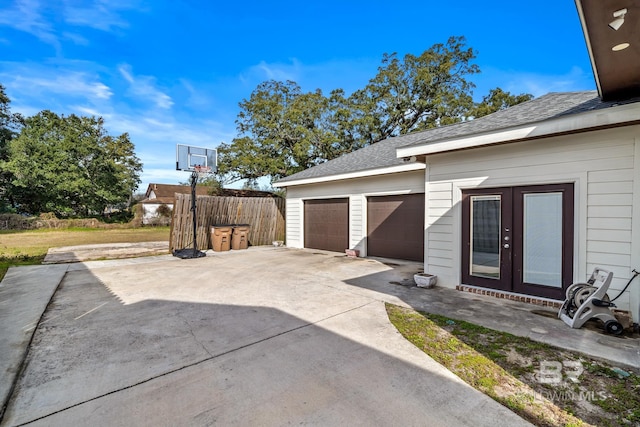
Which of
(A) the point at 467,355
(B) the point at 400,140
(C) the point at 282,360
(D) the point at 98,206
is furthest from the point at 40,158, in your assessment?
(A) the point at 467,355

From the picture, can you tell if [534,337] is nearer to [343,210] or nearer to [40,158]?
[343,210]

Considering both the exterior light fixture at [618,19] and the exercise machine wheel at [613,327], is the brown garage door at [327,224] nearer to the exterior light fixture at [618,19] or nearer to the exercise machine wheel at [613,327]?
the exercise machine wheel at [613,327]

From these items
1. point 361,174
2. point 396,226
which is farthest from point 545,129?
point 361,174

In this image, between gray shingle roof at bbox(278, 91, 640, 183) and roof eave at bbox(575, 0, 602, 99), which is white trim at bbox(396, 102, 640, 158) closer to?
gray shingle roof at bbox(278, 91, 640, 183)

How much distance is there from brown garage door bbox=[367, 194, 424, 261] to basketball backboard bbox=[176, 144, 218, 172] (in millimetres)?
5543

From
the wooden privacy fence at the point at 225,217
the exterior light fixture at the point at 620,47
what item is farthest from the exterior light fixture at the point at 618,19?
the wooden privacy fence at the point at 225,217

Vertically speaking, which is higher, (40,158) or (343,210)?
(40,158)

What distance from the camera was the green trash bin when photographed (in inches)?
392

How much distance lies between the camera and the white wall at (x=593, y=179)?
3.57 metres

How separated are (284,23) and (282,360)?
10833 mm

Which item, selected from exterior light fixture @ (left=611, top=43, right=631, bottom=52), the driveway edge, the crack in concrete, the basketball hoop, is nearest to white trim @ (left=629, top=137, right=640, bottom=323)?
exterior light fixture @ (left=611, top=43, right=631, bottom=52)

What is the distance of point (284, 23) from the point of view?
9836 mm

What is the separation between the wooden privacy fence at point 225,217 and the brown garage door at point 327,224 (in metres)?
1.68

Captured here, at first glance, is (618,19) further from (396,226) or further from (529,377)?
(396,226)
